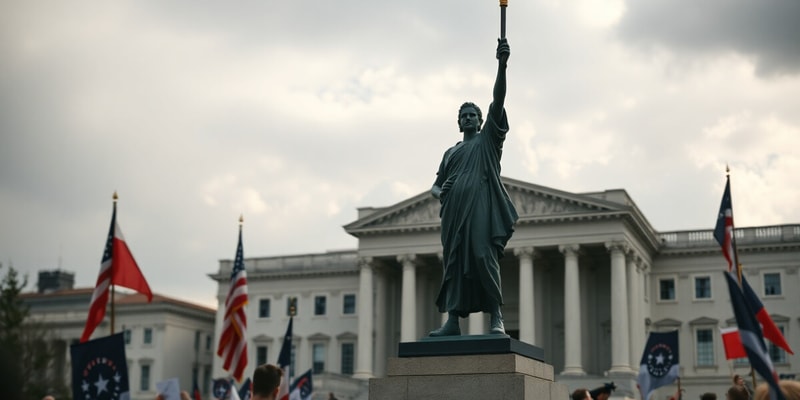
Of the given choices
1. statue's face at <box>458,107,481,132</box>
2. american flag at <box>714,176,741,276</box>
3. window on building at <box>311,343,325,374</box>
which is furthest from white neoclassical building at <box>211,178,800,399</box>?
statue's face at <box>458,107,481,132</box>

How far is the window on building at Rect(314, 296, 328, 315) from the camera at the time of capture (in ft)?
260

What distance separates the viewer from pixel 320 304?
7944cm

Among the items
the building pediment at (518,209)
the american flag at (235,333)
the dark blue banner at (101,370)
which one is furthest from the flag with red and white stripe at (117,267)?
the building pediment at (518,209)

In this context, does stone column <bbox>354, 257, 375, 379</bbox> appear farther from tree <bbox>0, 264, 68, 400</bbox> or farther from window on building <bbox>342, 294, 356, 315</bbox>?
tree <bbox>0, 264, 68, 400</bbox>

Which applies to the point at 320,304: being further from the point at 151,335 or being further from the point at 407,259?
the point at 151,335

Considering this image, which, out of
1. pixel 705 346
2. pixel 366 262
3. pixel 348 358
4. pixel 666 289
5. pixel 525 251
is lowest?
pixel 348 358

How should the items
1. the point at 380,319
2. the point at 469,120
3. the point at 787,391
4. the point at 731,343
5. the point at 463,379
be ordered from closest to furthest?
the point at 787,391
the point at 463,379
the point at 469,120
the point at 731,343
the point at 380,319

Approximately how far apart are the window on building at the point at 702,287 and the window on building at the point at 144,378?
43549 millimetres

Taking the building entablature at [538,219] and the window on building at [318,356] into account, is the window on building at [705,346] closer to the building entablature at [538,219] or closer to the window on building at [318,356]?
the building entablature at [538,219]

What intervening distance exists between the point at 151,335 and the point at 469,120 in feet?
250

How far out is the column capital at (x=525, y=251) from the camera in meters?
65.6

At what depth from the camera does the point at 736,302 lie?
24.1 ft

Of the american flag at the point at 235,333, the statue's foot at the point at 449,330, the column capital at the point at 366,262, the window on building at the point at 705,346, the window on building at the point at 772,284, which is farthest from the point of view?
the column capital at the point at 366,262

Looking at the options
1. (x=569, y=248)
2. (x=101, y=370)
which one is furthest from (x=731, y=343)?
(x=569, y=248)
